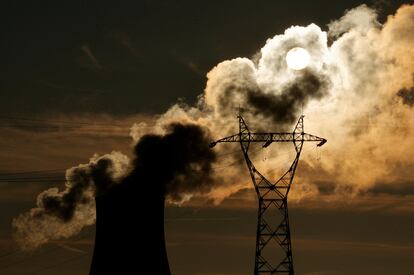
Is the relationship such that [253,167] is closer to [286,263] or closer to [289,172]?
[289,172]

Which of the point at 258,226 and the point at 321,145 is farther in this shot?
the point at 321,145

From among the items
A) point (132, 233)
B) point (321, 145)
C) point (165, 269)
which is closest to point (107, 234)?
point (132, 233)

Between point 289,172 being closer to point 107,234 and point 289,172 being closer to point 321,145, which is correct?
point 321,145

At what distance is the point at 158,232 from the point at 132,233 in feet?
5.11

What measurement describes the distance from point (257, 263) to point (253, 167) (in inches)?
215

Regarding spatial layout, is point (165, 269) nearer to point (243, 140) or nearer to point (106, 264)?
point (106, 264)

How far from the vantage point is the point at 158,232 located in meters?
36.9

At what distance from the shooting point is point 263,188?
3659 centimetres

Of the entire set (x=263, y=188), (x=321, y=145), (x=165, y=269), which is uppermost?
(x=321, y=145)

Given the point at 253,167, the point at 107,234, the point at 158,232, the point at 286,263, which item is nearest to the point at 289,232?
the point at 286,263

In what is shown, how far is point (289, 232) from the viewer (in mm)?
36094

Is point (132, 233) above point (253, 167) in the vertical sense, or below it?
below

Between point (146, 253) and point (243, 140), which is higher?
point (243, 140)

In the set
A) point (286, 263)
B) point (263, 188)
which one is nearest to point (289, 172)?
point (263, 188)
